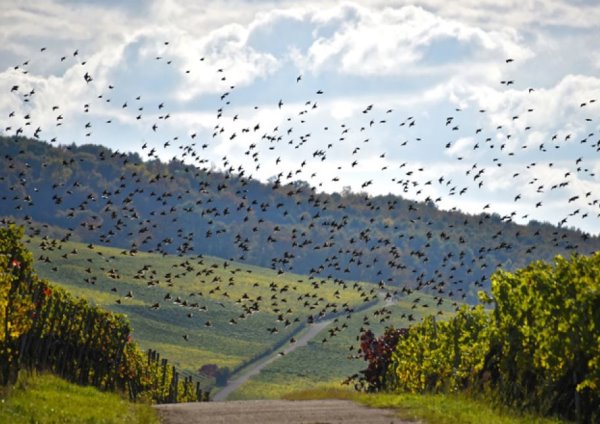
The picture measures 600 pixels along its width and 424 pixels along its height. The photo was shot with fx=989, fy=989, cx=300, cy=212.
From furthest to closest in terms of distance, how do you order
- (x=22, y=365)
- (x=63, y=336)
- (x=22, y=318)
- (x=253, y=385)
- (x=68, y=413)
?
(x=253, y=385)
(x=63, y=336)
(x=22, y=365)
(x=22, y=318)
(x=68, y=413)

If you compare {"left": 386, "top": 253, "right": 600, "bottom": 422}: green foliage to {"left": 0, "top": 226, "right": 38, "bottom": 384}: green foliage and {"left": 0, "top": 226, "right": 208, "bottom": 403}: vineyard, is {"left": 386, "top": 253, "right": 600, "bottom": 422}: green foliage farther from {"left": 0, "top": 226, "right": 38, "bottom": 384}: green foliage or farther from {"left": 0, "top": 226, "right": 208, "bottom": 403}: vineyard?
{"left": 0, "top": 226, "right": 38, "bottom": 384}: green foliage

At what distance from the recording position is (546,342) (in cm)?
2720

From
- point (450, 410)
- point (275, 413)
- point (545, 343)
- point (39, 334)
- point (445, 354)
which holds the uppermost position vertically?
point (545, 343)

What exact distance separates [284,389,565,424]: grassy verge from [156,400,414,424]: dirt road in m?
0.68

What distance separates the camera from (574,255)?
2809cm

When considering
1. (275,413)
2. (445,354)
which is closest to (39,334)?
(275,413)

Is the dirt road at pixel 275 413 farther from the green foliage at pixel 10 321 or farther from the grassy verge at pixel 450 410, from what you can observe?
the green foliage at pixel 10 321

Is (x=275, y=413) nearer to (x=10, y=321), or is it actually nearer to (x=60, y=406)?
(x=60, y=406)

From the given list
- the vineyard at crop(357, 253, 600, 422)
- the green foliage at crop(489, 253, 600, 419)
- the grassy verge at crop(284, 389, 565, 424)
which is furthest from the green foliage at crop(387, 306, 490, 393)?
the grassy verge at crop(284, 389, 565, 424)

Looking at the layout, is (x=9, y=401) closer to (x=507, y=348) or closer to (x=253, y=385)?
(x=507, y=348)

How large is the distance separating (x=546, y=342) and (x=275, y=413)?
793 cm

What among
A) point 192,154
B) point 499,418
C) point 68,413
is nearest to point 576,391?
point 499,418

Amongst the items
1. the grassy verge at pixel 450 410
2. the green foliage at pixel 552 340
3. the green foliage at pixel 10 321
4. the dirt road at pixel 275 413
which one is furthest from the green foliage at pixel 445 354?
the green foliage at pixel 10 321

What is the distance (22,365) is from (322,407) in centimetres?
916
